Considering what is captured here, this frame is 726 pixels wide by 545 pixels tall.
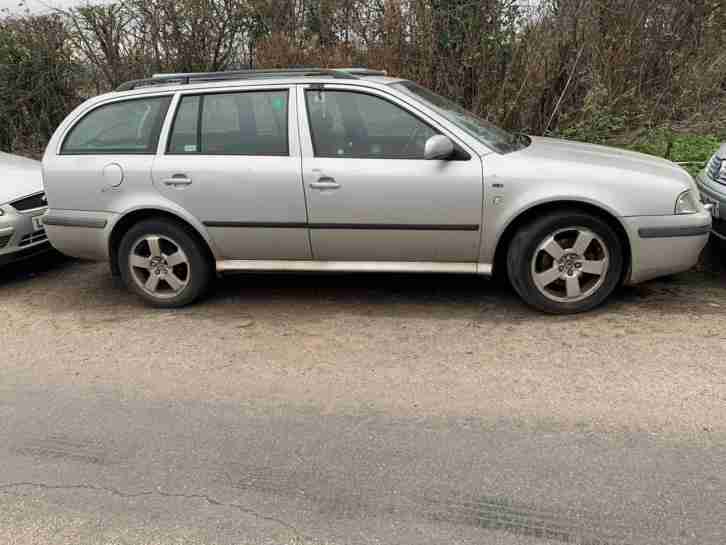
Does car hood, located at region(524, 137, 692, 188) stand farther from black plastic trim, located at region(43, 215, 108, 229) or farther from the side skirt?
black plastic trim, located at region(43, 215, 108, 229)

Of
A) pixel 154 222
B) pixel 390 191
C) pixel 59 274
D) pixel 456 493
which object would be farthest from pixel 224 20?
pixel 456 493

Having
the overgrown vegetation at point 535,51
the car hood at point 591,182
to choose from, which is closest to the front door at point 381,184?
the car hood at point 591,182

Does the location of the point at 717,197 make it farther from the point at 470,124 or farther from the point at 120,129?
the point at 120,129

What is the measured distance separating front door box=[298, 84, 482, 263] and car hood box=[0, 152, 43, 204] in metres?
3.05

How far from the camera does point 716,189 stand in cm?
518

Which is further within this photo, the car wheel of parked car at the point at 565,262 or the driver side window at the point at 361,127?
the driver side window at the point at 361,127

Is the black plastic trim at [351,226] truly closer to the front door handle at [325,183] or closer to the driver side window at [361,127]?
the front door handle at [325,183]

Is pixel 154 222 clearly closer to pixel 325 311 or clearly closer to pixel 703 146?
pixel 325 311

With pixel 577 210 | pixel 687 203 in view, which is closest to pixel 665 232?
pixel 687 203

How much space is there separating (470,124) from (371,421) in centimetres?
250

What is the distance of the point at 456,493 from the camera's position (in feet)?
9.21

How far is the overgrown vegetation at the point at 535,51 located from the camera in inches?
344

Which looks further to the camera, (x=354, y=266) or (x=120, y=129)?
(x=120, y=129)

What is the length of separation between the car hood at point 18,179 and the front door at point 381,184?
305cm
